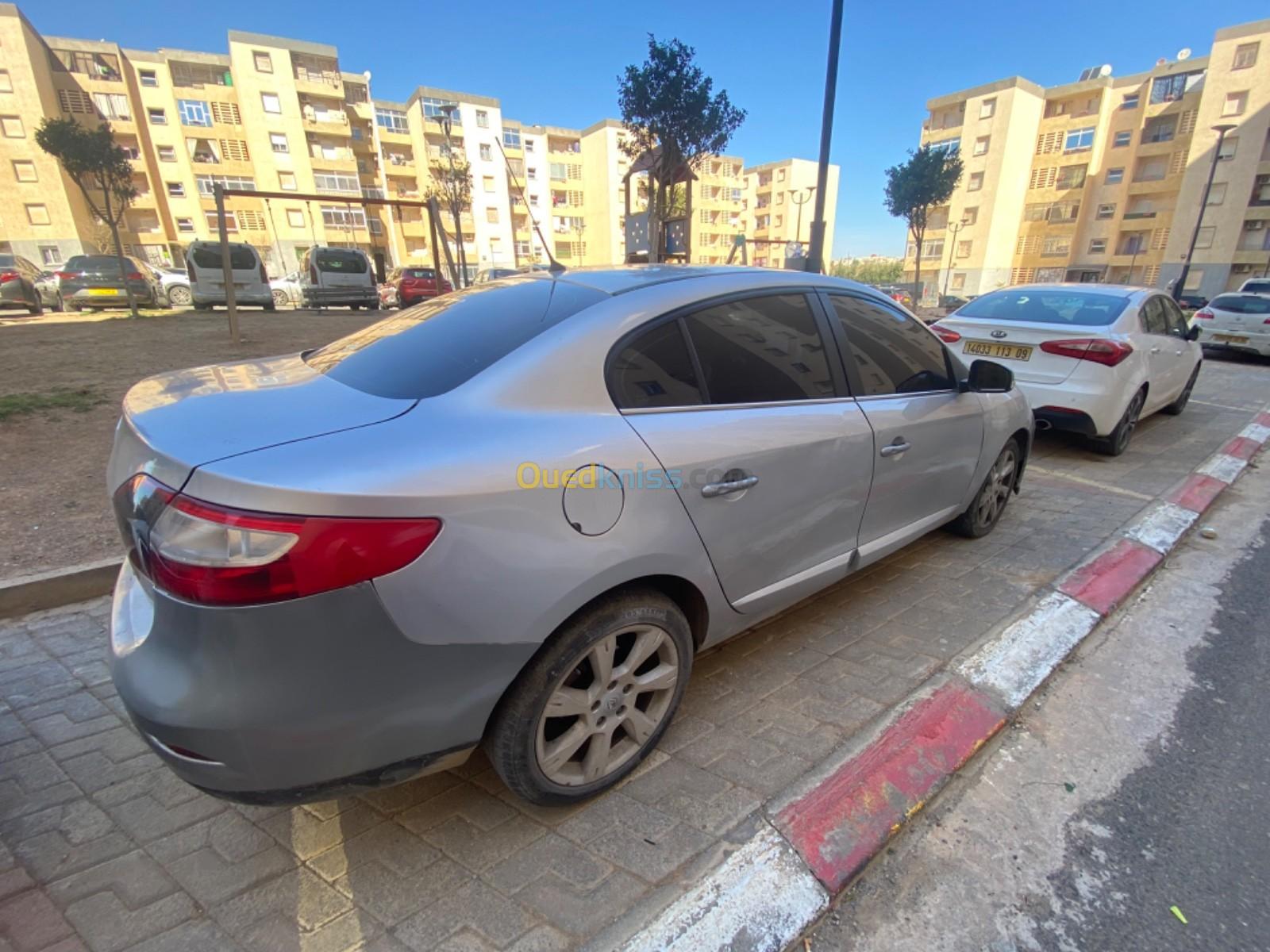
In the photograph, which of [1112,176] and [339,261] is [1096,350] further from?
[1112,176]

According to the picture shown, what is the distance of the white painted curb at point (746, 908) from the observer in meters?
1.50

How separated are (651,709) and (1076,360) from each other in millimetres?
5041

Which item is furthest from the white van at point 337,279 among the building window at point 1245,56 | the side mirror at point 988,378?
the building window at point 1245,56

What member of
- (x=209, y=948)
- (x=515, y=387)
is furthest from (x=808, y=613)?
(x=209, y=948)

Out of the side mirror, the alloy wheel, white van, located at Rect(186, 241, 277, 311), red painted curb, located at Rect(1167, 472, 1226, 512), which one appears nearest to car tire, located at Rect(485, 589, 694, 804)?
the alloy wheel

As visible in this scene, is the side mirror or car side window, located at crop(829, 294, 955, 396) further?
the side mirror

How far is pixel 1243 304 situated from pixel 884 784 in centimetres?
1617

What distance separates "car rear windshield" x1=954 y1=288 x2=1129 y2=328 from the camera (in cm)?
528

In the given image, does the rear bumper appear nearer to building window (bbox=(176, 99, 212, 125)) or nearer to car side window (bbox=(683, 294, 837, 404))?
car side window (bbox=(683, 294, 837, 404))

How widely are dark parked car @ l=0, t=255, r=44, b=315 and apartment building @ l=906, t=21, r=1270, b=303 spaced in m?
54.0

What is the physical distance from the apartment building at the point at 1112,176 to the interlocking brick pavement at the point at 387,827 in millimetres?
52693

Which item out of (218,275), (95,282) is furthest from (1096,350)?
(95,282)

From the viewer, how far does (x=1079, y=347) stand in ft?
16.5

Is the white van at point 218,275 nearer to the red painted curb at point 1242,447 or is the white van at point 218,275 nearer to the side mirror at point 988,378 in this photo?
the side mirror at point 988,378
